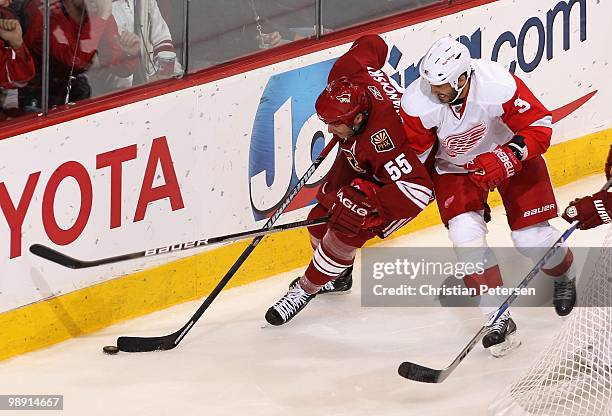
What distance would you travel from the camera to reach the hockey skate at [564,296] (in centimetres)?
495

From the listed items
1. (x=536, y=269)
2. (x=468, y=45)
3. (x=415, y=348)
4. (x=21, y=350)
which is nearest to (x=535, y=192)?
(x=536, y=269)

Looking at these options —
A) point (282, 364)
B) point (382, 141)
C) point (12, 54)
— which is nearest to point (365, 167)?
point (382, 141)

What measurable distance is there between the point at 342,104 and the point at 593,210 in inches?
35.0

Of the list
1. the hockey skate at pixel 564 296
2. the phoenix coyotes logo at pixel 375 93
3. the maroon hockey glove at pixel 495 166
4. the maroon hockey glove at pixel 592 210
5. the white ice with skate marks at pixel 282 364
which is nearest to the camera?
the maroon hockey glove at pixel 592 210

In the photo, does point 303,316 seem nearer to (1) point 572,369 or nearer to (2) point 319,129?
(2) point 319,129

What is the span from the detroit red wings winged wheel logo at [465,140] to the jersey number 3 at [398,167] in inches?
6.7

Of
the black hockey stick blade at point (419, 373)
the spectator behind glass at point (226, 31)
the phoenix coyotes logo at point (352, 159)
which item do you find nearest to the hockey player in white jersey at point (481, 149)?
the phoenix coyotes logo at point (352, 159)

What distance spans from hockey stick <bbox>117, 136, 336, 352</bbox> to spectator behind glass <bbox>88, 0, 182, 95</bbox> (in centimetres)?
65

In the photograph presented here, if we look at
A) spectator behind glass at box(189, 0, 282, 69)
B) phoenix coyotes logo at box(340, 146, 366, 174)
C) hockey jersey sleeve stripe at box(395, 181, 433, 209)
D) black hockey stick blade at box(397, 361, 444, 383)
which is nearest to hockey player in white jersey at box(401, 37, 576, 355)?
hockey jersey sleeve stripe at box(395, 181, 433, 209)

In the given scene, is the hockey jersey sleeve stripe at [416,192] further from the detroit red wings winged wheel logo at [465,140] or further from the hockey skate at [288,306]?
the hockey skate at [288,306]

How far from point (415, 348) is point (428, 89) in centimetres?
93

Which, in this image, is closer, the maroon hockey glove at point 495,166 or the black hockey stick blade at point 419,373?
the black hockey stick blade at point 419,373

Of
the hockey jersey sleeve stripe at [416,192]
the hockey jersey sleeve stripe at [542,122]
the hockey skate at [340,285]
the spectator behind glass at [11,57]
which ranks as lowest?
the hockey skate at [340,285]

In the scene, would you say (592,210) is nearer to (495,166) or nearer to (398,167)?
(495,166)
